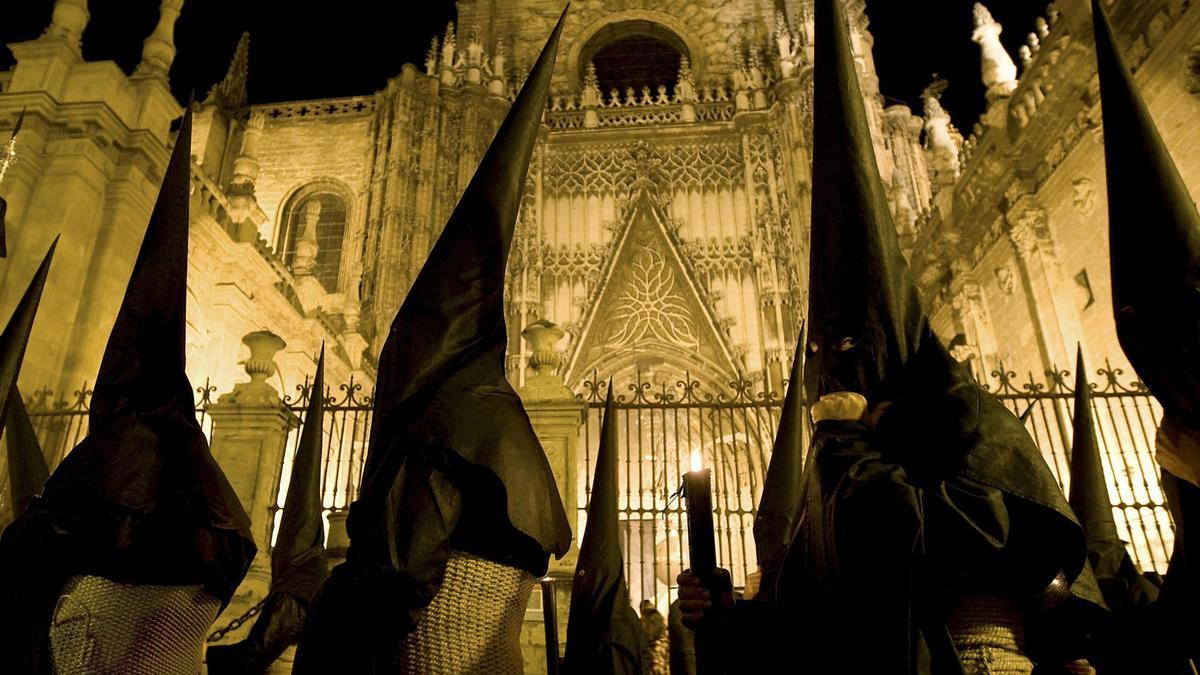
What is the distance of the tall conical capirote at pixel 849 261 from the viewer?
6.07 ft

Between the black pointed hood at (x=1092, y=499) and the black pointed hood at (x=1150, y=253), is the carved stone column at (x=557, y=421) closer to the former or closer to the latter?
the black pointed hood at (x=1092, y=499)

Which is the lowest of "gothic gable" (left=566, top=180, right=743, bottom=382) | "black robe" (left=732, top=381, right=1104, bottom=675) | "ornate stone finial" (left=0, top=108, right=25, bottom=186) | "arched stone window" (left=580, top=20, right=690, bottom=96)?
"black robe" (left=732, top=381, right=1104, bottom=675)

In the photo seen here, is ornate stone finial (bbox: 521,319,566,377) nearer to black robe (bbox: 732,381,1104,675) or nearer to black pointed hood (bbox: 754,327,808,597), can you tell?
black pointed hood (bbox: 754,327,808,597)

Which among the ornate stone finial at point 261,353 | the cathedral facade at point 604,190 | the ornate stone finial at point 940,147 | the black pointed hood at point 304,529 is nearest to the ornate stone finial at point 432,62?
the cathedral facade at point 604,190

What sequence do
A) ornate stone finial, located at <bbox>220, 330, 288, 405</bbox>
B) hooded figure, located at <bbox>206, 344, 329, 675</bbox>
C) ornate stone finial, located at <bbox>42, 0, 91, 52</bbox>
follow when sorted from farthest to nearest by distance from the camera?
ornate stone finial, located at <bbox>42, 0, 91, 52</bbox>, ornate stone finial, located at <bbox>220, 330, 288, 405</bbox>, hooded figure, located at <bbox>206, 344, 329, 675</bbox>

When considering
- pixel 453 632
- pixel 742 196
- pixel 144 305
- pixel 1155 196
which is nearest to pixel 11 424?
pixel 144 305

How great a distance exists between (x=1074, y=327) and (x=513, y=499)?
911 cm

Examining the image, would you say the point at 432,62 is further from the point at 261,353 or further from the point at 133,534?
the point at 133,534

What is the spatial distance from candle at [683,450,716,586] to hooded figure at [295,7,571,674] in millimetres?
377

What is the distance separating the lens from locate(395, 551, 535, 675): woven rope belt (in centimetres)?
161

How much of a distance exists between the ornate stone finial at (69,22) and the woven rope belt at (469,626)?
986cm

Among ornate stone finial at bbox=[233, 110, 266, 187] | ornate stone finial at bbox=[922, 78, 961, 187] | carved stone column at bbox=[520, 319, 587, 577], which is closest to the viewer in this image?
carved stone column at bbox=[520, 319, 587, 577]

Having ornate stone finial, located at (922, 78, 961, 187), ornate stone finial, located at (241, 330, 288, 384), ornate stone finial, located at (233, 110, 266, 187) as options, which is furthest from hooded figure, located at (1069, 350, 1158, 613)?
ornate stone finial, located at (233, 110, 266, 187)

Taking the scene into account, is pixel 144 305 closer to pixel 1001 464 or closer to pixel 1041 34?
pixel 1001 464
